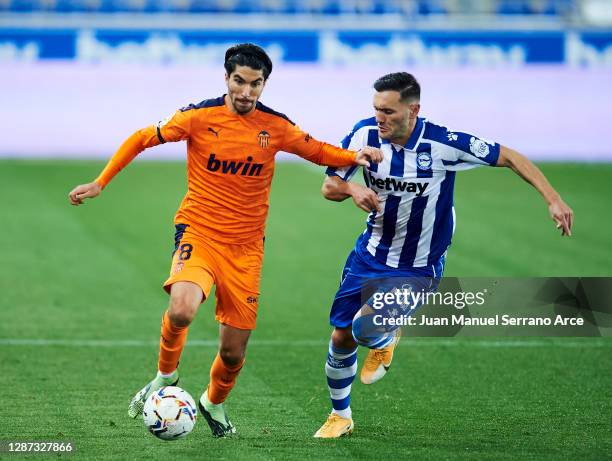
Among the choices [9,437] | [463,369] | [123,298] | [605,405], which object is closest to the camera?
[9,437]

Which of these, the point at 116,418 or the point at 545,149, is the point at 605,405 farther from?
the point at 545,149

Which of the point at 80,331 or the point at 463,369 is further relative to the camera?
the point at 80,331

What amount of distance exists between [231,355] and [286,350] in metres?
2.60

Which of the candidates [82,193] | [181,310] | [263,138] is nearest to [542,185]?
[263,138]

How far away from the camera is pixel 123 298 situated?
10.9 metres

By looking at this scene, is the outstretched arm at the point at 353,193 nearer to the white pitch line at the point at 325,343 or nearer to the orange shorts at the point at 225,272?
the orange shorts at the point at 225,272

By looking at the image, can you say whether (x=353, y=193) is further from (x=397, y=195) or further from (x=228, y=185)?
(x=228, y=185)

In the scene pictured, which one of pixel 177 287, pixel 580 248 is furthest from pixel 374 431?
pixel 580 248

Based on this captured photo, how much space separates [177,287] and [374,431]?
1.54 meters

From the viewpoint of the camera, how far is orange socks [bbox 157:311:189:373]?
21.6 feet

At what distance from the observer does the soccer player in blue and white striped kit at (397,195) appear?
6660mm

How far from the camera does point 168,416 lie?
20.0 ft

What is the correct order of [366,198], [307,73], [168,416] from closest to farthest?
[168,416] → [366,198] → [307,73]

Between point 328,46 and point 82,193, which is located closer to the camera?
point 82,193
